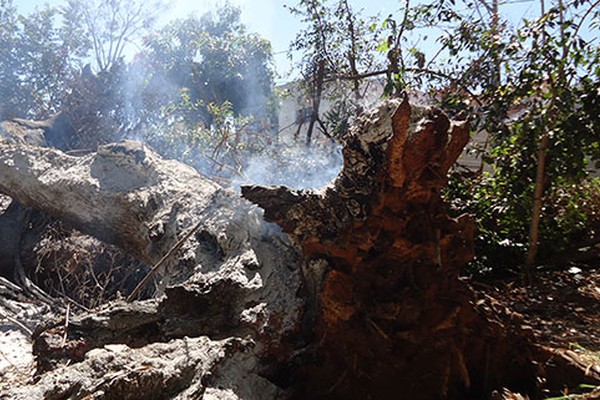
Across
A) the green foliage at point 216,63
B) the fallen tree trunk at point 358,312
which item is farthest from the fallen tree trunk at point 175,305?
the green foliage at point 216,63

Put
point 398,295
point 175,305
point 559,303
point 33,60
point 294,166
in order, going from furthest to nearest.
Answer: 1. point 33,60
2. point 294,166
3. point 559,303
4. point 175,305
5. point 398,295

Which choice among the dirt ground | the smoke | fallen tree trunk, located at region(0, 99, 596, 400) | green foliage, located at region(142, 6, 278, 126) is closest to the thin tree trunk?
the dirt ground

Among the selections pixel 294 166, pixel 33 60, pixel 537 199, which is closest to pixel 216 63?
pixel 33 60

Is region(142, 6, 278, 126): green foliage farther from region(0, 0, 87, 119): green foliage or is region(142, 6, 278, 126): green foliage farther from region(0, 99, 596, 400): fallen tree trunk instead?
region(0, 99, 596, 400): fallen tree trunk

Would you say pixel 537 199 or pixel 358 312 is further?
pixel 537 199

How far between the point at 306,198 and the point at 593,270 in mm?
2295

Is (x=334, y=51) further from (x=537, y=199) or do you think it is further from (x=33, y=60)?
(x=33, y=60)

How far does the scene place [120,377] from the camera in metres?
1.03

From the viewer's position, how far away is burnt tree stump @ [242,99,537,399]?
4.49ft

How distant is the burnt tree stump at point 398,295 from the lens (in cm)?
137

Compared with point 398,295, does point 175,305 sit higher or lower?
lower

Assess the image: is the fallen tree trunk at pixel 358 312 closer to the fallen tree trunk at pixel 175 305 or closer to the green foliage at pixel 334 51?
the fallen tree trunk at pixel 175 305

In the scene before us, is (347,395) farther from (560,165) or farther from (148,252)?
(560,165)

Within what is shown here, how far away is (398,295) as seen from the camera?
1399 mm
